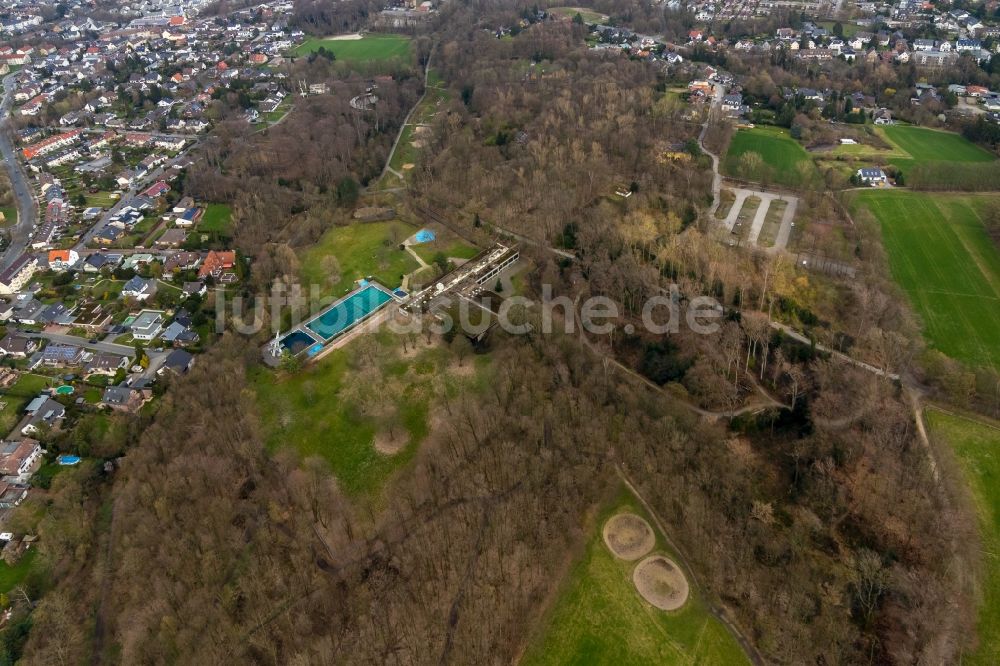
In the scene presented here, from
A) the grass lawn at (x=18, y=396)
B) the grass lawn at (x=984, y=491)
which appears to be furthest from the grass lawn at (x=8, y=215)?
the grass lawn at (x=984, y=491)

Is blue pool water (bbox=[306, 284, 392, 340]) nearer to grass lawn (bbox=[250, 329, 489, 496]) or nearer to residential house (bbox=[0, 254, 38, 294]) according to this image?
grass lawn (bbox=[250, 329, 489, 496])

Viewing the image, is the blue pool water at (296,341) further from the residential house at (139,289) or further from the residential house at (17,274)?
the residential house at (17,274)

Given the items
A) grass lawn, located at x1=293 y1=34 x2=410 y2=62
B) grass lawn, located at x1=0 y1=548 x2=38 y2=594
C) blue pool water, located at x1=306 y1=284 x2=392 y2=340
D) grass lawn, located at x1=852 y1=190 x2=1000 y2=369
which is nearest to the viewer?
grass lawn, located at x1=0 y1=548 x2=38 y2=594

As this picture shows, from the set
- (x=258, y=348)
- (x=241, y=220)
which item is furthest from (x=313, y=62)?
(x=258, y=348)

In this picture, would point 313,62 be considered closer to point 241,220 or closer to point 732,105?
point 241,220

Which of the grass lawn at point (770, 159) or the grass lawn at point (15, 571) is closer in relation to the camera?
the grass lawn at point (15, 571)

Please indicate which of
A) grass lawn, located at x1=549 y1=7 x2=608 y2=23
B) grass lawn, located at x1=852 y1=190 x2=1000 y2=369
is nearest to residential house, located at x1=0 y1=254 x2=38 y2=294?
grass lawn, located at x1=852 y1=190 x2=1000 y2=369
